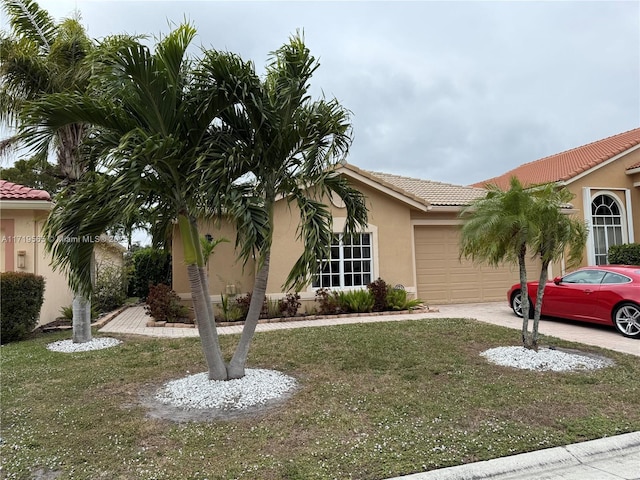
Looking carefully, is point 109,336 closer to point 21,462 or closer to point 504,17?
point 21,462

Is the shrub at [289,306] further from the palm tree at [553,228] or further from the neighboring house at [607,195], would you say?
the neighboring house at [607,195]

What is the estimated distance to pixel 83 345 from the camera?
891 cm

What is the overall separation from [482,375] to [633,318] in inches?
199

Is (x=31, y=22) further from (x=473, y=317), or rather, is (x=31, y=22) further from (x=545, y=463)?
(x=473, y=317)

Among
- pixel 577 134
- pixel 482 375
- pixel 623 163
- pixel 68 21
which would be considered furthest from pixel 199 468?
pixel 577 134

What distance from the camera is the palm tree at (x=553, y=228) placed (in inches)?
263

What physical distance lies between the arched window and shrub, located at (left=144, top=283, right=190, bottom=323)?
1613 cm

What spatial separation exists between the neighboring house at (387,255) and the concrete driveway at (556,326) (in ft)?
3.32

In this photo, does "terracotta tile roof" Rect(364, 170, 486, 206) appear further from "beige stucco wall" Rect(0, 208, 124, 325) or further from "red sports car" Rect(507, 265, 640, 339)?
"beige stucco wall" Rect(0, 208, 124, 325)

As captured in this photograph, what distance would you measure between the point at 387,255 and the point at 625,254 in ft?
33.4

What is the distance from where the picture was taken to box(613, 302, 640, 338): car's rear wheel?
904 cm

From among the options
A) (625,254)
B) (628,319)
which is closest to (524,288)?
(628,319)

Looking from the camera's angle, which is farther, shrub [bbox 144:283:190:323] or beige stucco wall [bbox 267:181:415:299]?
beige stucco wall [bbox 267:181:415:299]

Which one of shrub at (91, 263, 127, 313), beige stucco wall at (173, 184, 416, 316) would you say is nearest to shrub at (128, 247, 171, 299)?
shrub at (91, 263, 127, 313)
